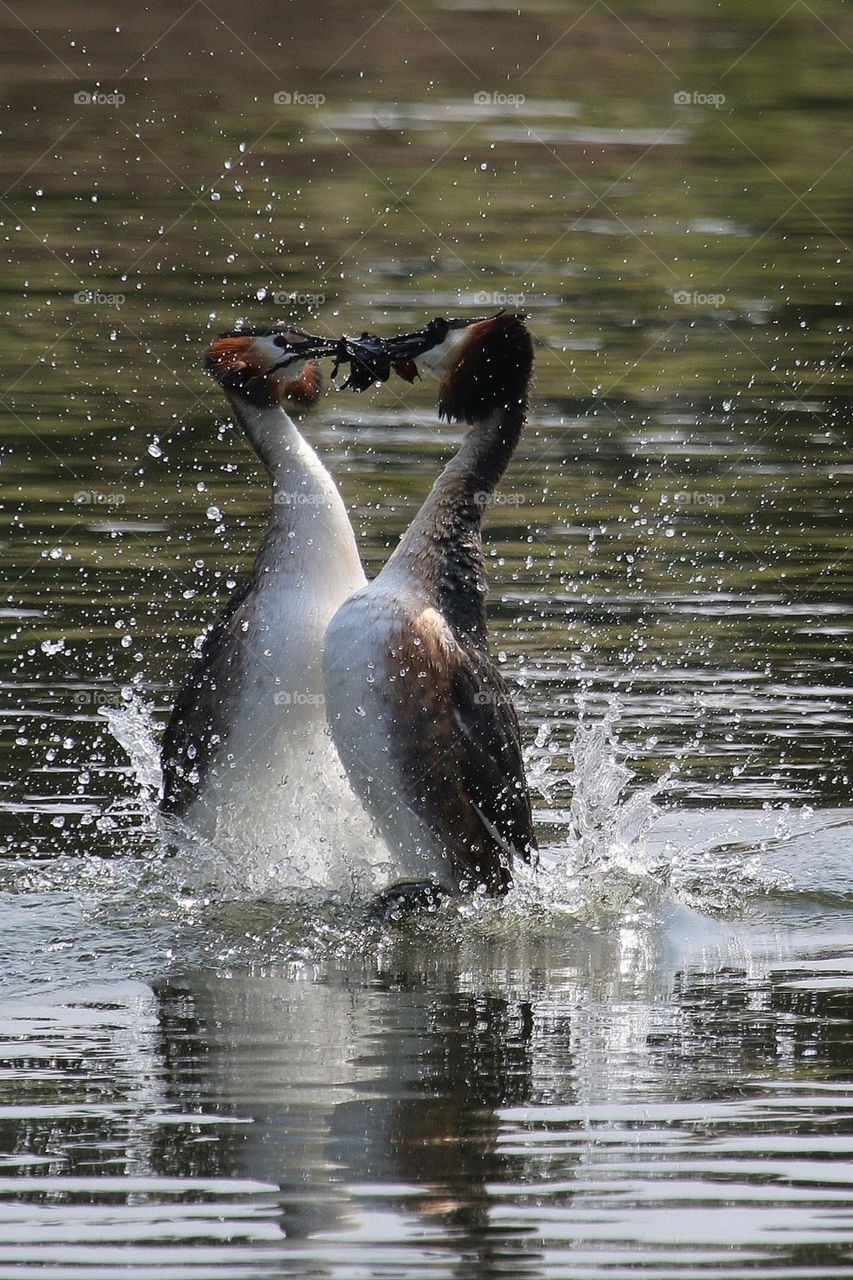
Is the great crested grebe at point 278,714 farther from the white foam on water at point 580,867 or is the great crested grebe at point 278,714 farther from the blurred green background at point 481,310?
the blurred green background at point 481,310

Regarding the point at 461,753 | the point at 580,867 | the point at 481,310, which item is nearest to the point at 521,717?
the point at 580,867

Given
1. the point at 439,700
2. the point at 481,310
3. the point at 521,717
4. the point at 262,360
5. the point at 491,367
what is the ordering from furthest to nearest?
the point at 481,310 → the point at 521,717 → the point at 262,360 → the point at 491,367 → the point at 439,700

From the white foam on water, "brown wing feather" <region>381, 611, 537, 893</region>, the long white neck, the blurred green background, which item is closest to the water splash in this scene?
the white foam on water

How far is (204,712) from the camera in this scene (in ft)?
28.9

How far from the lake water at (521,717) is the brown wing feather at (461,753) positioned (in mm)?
214

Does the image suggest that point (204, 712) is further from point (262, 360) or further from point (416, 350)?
point (416, 350)

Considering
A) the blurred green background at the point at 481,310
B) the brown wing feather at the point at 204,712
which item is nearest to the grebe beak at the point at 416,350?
the brown wing feather at the point at 204,712

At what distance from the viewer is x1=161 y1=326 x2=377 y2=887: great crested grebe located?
340 inches

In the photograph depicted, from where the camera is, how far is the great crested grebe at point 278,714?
340 inches

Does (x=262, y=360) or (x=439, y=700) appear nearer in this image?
(x=439, y=700)

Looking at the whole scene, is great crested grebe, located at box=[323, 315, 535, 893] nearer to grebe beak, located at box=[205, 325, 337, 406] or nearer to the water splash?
the water splash

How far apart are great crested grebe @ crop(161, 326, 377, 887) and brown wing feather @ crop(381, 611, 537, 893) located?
15.0 inches

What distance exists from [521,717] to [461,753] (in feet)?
5.90

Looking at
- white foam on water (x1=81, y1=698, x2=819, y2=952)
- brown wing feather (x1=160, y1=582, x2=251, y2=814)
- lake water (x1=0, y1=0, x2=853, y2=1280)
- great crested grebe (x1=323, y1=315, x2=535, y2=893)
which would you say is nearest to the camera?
lake water (x1=0, y1=0, x2=853, y2=1280)
